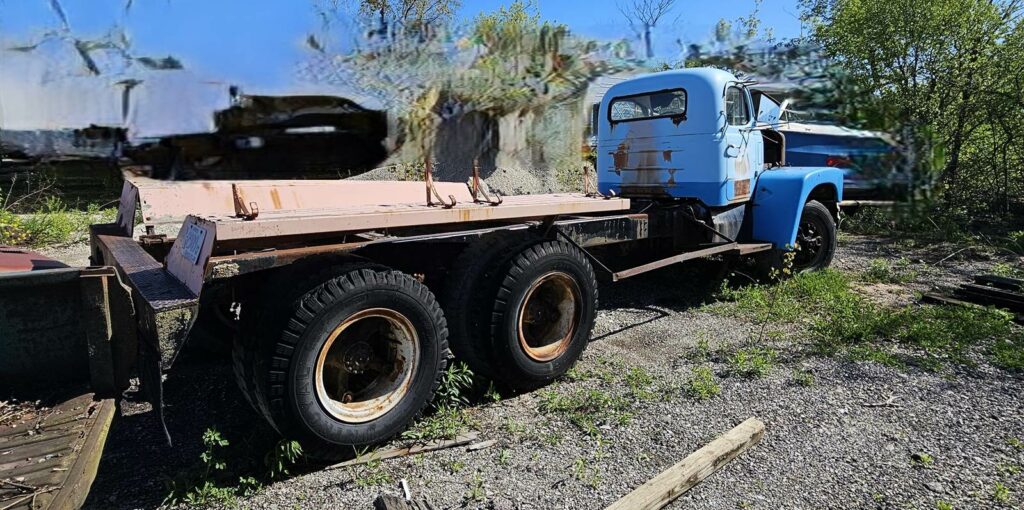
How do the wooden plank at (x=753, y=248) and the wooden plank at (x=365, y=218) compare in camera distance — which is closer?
the wooden plank at (x=365, y=218)

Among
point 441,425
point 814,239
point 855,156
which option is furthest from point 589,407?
point 855,156

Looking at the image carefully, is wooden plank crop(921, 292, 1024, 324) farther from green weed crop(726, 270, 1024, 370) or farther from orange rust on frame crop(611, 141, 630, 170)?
orange rust on frame crop(611, 141, 630, 170)

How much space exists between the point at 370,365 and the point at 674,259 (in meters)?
3.24

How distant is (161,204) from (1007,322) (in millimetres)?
7017

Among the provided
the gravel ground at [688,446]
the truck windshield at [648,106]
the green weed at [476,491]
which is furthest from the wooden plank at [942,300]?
the green weed at [476,491]

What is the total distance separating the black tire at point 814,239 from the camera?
7.33m

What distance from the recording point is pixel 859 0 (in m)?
13.8

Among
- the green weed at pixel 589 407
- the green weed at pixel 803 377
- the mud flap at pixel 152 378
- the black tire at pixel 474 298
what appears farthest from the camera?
the green weed at pixel 803 377

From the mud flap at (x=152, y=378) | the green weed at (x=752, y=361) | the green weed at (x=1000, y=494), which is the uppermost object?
the mud flap at (x=152, y=378)

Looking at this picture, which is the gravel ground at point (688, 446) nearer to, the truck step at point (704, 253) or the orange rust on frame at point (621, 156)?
the truck step at point (704, 253)

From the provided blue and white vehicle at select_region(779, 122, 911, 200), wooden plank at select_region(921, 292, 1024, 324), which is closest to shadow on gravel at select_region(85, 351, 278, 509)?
wooden plank at select_region(921, 292, 1024, 324)

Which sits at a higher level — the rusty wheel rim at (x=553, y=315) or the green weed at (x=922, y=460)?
the rusty wheel rim at (x=553, y=315)

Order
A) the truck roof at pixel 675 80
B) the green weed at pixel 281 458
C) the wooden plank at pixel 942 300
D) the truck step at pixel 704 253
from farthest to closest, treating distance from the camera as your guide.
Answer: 1. the truck roof at pixel 675 80
2. the wooden plank at pixel 942 300
3. the truck step at pixel 704 253
4. the green weed at pixel 281 458

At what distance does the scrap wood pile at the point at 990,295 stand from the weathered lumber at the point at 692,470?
399 centimetres
